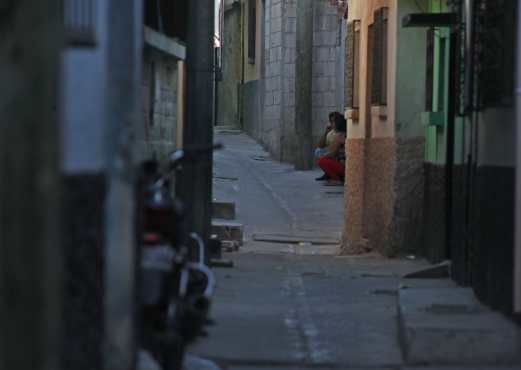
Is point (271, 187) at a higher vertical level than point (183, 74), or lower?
lower

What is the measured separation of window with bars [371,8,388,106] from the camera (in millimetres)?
15453

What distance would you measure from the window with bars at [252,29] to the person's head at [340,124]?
8.51 metres

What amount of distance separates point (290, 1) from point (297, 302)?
15.7 m

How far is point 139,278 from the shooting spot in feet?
19.2

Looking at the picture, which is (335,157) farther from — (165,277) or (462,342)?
(165,277)

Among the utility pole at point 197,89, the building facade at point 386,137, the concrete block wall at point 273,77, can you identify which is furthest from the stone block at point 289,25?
the utility pole at point 197,89

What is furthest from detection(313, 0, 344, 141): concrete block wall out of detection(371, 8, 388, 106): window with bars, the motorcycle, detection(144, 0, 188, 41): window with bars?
the motorcycle

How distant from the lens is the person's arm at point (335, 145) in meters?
22.5

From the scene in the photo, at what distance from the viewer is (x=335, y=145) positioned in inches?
887

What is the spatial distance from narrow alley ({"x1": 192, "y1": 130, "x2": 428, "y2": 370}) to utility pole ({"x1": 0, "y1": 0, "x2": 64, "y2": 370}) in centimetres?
411

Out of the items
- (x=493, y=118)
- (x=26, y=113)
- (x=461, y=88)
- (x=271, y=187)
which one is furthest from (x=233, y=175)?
(x=26, y=113)

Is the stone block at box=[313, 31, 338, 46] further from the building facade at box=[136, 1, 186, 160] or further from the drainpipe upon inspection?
the drainpipe

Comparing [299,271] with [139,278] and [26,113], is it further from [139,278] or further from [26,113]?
[26,113]

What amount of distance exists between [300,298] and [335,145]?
11896mm
